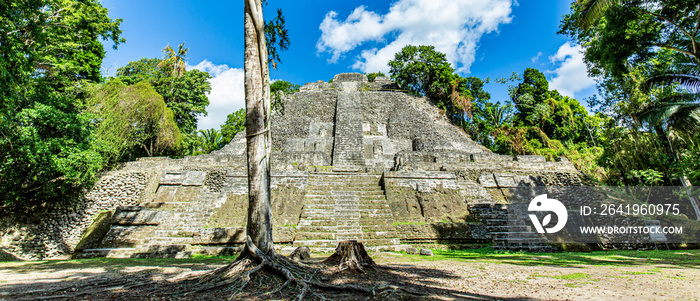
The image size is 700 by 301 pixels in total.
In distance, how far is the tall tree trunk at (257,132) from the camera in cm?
353

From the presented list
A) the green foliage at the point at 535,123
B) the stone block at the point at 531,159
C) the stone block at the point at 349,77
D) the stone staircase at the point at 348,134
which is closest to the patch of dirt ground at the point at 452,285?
the stone staircase at the point at 348,134

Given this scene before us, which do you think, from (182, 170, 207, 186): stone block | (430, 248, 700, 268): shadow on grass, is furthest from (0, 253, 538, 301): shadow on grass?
(182, 170, 207, 186): stone block

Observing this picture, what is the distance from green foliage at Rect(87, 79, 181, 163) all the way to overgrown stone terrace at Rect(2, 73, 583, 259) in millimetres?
1336

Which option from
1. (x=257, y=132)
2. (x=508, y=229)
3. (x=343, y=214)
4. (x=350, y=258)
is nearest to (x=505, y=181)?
(x=508, y=229)

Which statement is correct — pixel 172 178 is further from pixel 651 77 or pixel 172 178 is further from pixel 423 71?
pixel 423 71

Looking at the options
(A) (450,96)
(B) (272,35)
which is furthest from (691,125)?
(A) (450,96)

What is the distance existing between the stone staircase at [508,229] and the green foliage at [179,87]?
18.9 m

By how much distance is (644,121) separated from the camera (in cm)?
887

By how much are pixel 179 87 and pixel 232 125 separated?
583cm

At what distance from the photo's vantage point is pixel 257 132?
3730 mm

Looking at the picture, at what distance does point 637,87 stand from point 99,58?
20693 mm

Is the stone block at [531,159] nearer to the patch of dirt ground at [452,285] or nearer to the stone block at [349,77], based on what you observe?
the patch of dirt ground at [452,285]

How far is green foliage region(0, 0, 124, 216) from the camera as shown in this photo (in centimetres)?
711

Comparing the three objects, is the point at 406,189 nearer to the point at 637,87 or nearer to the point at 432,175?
the point at 432,175
